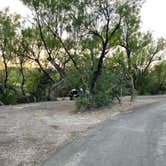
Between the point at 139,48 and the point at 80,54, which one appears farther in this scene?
the point at 139,48

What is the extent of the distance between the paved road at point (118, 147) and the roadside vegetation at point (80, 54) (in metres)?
5.57

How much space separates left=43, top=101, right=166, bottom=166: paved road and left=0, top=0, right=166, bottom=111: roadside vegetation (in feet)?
18.3

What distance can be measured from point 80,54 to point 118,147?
41.0ft

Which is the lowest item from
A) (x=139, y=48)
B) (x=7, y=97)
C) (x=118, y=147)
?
(x=118, y=147)

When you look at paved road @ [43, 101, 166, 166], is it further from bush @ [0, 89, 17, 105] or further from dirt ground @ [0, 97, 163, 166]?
bush @ [0, 89, 17, 105]

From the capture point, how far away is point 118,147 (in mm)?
7016

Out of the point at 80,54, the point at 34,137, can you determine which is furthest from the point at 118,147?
the point at 80,54

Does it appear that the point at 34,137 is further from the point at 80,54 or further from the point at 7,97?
the point at 7,97

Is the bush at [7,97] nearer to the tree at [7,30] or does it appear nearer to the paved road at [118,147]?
the tree at [7,30]

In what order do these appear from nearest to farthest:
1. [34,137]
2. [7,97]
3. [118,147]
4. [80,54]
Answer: [118,147]
[34,137]
[80,54]
[7,97]

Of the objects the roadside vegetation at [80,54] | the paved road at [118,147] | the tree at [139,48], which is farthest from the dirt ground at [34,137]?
the tree at [139,48]

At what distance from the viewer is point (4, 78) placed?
24.8 m

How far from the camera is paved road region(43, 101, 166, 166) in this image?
19.2 feet

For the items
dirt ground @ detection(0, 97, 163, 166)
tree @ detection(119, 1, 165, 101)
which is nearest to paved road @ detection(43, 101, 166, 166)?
dirt ground @ detection(0, 97, 163, 166)
